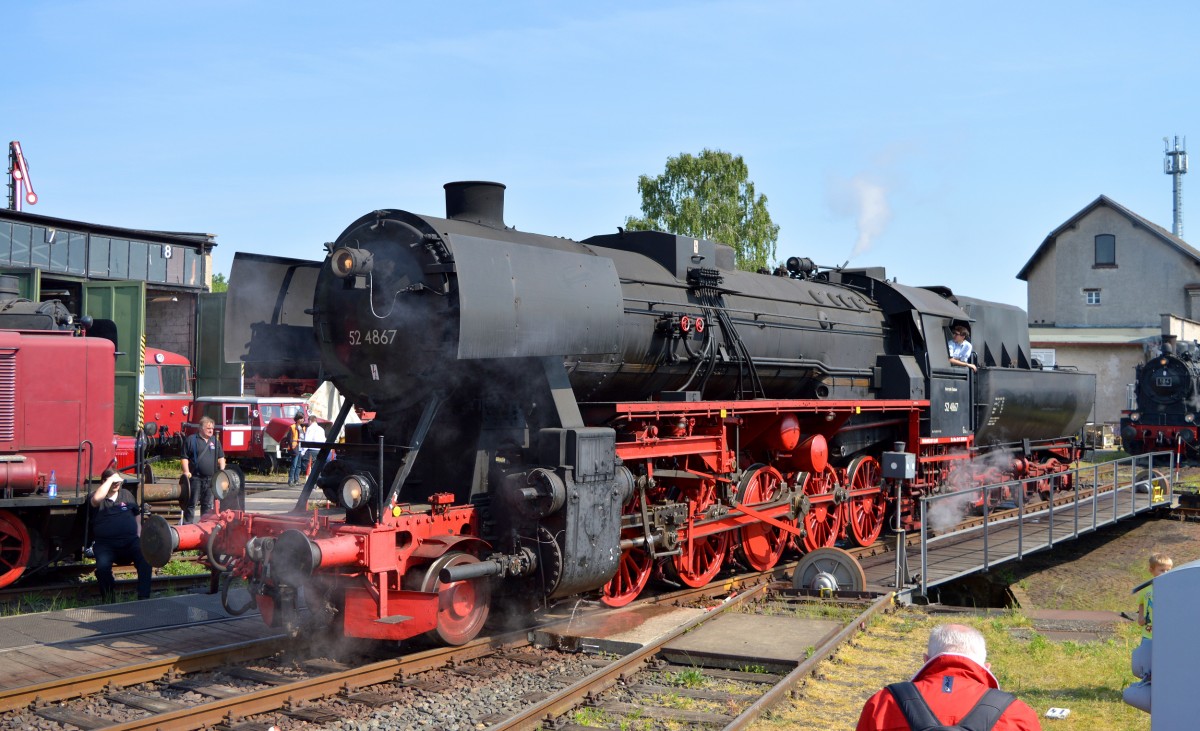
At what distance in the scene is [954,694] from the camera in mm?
3189

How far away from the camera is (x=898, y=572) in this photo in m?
10.7

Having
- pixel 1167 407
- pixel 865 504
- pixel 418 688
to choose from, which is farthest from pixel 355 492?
pixel 1167 407

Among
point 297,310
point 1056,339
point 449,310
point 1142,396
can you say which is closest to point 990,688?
point 449,310

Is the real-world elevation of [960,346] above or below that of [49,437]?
above

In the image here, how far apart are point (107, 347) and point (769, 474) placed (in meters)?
7.65

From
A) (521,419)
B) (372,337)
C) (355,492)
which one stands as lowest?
(355,492)

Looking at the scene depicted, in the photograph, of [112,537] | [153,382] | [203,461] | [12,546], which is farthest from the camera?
[153,382]

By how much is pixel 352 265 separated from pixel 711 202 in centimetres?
3342

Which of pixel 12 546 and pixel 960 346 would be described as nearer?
pixel 12 546

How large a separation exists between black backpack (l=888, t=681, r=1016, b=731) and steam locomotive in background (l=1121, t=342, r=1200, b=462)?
89.2ft

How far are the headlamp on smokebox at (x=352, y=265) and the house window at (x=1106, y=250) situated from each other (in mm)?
40867

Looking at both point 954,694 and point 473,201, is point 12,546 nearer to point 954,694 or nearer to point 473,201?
point 473,201

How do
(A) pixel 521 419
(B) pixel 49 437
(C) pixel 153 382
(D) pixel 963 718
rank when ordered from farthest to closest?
(C) pixel 153 382, (B) pixel 49 437, (A) pixel 521 419, (D) pixel 963 718

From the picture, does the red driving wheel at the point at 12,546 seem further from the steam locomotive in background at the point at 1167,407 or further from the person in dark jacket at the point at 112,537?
the steam locomotive in background at the point at 1167,407
